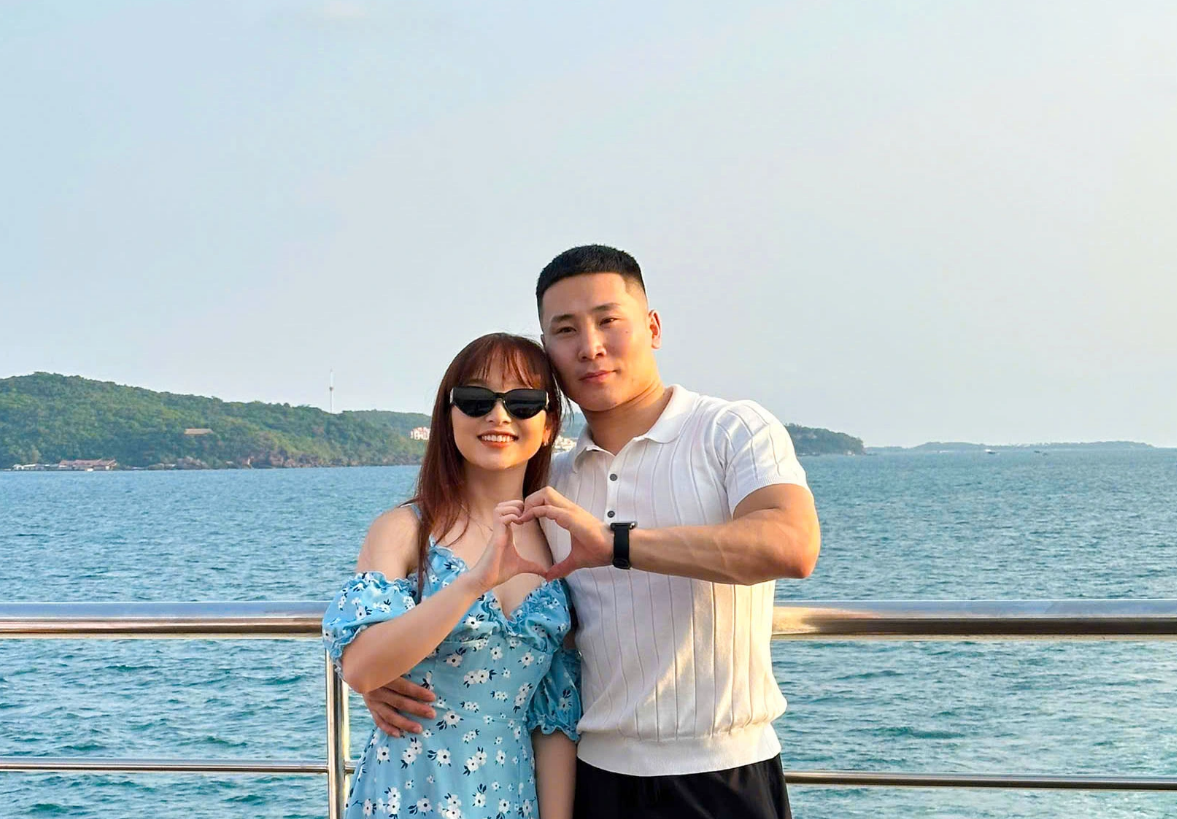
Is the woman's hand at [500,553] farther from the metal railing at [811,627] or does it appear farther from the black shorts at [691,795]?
the metal railing at [811,627]

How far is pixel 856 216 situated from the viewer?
64875 millimetres

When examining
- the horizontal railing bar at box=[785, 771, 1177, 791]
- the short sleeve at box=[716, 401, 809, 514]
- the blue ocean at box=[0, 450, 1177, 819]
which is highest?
the short sleeve at box=[716, 401, 809, 514]

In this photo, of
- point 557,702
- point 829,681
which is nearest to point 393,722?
point 557,702

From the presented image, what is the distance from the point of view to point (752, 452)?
2.19 metres

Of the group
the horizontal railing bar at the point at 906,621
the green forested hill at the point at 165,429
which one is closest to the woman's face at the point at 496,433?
the horizontal railing bar at the point at 906,621

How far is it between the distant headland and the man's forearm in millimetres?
90851

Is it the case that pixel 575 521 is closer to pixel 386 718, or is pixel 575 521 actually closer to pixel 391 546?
pixel 391 546

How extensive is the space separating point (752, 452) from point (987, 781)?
0.90 meters

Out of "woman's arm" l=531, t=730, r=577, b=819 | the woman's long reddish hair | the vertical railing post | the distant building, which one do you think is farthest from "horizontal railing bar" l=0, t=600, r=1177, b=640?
the distant building

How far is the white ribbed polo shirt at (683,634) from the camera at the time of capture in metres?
2.17

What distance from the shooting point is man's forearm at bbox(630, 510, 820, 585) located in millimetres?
1948

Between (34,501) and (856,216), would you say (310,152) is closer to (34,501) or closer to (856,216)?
(856,216)

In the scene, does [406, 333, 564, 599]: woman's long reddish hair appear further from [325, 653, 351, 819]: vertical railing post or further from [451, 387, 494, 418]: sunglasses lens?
[325, 653, 351, 819]: vertical railing post

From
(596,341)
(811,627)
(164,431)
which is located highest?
(164,431)
